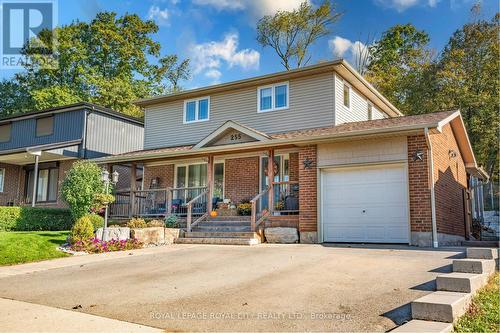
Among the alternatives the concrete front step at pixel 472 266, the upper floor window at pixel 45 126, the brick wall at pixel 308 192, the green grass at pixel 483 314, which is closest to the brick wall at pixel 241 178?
the brick wall at pixel 308 192

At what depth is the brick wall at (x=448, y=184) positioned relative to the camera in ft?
41.6

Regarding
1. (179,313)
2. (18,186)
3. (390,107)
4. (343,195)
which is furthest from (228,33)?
(179,313)

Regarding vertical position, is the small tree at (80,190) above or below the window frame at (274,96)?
below

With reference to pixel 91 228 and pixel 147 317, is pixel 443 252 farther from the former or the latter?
pixel 91 228

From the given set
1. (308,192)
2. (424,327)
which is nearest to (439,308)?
(424,327)

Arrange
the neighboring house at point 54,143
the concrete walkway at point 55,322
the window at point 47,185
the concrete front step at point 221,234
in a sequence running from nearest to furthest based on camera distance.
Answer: the concrete walkway at point 55,322 < the concrete front step at point 221,234 < the neighboring house at point 54,143 < the window at point 47,185

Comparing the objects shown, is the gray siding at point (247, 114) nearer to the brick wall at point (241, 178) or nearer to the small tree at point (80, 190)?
the brick wall at point (241, 178)

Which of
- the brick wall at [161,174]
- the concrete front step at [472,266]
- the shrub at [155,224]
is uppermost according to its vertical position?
the brick wall at [161,174]

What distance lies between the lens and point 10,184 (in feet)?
80.6

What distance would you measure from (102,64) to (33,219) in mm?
25100

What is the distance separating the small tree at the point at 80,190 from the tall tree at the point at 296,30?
20.8m

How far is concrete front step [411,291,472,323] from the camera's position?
4.67 metres

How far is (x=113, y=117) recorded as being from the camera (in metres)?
23.8

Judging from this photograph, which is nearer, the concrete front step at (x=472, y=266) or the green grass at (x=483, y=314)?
the green grass at (x=483, y=314)
